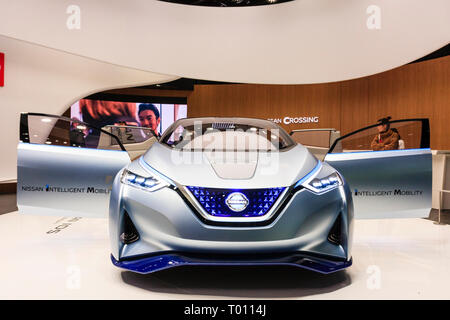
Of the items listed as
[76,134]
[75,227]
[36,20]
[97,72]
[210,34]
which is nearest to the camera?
[76,134]

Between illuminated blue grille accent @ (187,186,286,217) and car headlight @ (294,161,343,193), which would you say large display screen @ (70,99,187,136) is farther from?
illuminated blue grille accent @ (187,186,286,217)

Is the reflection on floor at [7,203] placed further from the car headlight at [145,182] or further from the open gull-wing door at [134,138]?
the car headlight at [145,182]

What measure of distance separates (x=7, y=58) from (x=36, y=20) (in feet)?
4.58

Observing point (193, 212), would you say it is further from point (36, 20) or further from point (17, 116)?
point (17, 116)

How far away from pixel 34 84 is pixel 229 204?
639 centimetres

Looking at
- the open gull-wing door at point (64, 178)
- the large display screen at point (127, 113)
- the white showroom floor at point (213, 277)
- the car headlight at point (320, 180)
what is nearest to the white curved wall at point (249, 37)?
the open gull-wing door at point (64, 178)

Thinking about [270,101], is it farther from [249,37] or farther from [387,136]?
[387,136]

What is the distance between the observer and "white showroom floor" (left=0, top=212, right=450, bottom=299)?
1798mm

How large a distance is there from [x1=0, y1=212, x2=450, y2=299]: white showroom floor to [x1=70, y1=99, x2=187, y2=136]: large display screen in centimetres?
1242

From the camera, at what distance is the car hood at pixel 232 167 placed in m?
1.71

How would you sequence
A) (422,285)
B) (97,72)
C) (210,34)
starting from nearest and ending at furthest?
1. (422,285)
2. (210,34)
3. (97,72)

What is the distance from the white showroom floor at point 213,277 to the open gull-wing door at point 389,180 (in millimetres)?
367

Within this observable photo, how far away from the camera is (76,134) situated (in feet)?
9.29

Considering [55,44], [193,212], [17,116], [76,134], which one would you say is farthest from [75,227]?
[17,116]
